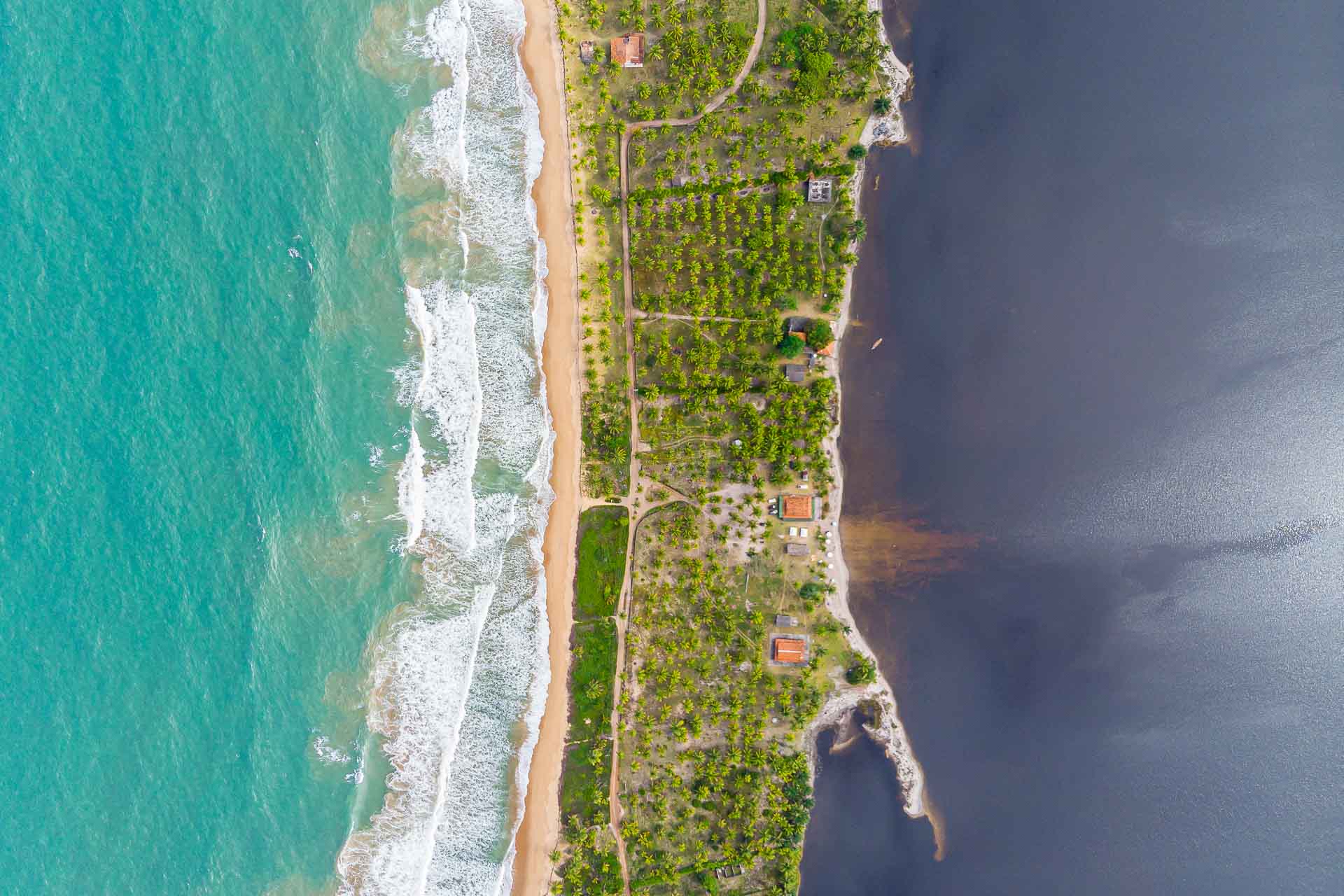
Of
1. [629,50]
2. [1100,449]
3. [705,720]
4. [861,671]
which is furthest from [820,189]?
[705,720]

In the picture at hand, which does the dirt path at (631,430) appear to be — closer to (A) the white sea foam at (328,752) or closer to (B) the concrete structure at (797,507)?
(B) the concrete structure at (797,507)

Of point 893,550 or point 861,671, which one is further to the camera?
point 893,550

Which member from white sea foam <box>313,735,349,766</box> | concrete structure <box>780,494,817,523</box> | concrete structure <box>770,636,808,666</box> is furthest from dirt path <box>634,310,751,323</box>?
white sea foam <box>313,735,349,766</box>

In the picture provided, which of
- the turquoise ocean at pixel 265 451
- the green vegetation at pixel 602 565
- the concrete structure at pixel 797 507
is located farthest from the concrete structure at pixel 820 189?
the green vegetation at pixel 602 565

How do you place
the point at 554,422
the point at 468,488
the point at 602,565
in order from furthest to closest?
the point at 554,422 < the point at 468,488 < the point at 602,565

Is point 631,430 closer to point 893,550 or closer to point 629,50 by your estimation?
point 893,550

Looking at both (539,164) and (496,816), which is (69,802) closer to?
→ (496,816)
